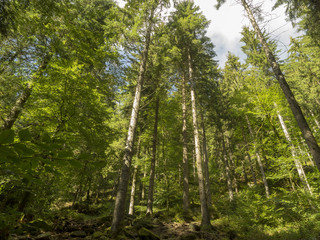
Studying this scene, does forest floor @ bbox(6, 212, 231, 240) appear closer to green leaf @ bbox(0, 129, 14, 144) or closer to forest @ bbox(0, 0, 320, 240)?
forest @ bbox(0, 0, 320, 240)

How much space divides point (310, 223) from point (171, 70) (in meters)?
12.2

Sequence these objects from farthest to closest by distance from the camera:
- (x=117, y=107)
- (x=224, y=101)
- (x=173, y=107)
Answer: (x=224, y=101) → (x=117, y=107) → (x=173, y=107)

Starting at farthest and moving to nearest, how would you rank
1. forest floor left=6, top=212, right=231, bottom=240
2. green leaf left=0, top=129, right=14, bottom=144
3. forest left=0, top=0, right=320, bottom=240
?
forest floor left=6, top=212, right=231, bottom=240 < forest left=0, top=0, right=320, bottom=240 < green leaf left=0, top=129, right=14, bottom=144

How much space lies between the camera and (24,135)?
845mm

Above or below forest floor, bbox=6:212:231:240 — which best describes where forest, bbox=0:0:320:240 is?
above

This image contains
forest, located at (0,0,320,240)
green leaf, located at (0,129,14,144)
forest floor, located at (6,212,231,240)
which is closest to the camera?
green leaf, located at (0,129,14,144)

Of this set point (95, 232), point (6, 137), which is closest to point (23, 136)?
point (6, 137)

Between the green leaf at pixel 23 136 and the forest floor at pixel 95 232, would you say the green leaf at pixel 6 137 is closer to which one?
the green leaf at pixel 23 136

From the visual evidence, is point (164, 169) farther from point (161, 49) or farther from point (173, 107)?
point (161, 49)

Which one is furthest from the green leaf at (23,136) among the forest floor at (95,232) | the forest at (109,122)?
the forest floor at (95,232)

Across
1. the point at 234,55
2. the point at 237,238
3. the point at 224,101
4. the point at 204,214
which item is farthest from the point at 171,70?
the point at 234,55

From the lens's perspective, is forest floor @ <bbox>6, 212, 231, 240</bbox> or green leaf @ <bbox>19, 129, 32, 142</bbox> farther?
forest floor @ <bbox>6, 212, 231, 240</bbox>

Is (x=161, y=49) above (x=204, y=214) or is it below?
above

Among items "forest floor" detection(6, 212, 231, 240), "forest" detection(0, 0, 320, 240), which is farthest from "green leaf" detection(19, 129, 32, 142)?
"forest floor" detection(6, 212, 231, 240)
